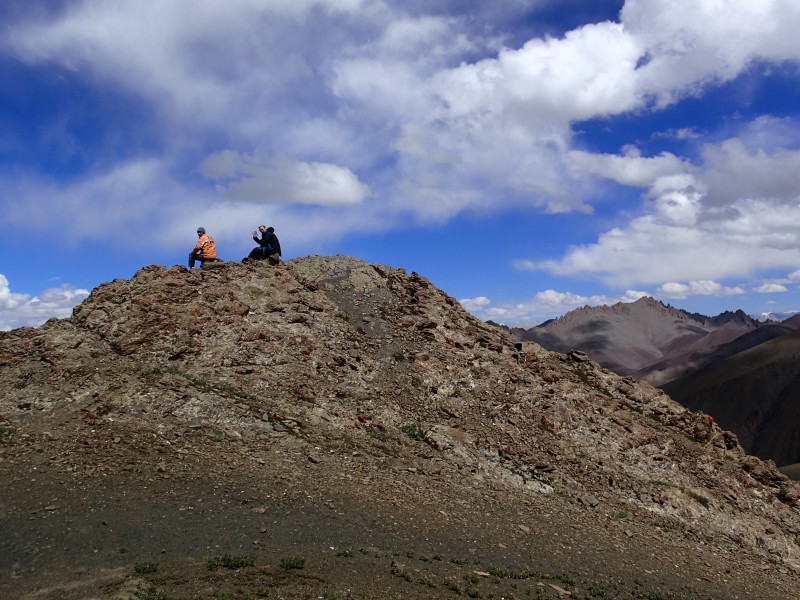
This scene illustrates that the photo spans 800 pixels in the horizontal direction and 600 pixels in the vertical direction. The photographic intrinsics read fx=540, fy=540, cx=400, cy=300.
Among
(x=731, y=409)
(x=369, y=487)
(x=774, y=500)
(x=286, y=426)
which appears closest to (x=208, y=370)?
(x=286, y=426)

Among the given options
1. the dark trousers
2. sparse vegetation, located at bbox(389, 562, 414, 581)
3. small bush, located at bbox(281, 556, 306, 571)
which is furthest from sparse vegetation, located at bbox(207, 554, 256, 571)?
the dark trousers

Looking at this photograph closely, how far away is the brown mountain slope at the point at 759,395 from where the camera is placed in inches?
3735

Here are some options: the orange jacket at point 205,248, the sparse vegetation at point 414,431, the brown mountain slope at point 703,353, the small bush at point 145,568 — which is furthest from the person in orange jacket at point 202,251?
the brown mountain slope at point 703,353

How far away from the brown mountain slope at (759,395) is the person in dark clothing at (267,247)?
3768 inches

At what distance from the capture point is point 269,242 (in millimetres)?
27047

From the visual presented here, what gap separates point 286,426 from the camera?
17.8 m

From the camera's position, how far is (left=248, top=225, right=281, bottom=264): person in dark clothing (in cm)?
2689

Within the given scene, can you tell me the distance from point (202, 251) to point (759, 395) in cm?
12051

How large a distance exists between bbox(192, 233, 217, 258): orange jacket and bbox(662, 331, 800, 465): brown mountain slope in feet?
323

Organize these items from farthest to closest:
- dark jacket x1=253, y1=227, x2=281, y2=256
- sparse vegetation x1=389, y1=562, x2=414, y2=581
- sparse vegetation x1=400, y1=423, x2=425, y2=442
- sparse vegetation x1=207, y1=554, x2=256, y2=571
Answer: dark jacket x1=253, y1=227, x2=281, y2=256
sparse vegetation x1=400, y1=423, x2=425, y2=442
sparse vegetation x1=389, y1=562, x2=414, y2=581
sparse vegetation x1=207, y1=554, x2=256, y2=571

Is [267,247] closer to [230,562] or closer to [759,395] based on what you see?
[230,562]

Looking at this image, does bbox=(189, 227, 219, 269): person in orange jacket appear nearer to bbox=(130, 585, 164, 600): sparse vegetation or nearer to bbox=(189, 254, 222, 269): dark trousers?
bbox=(189, 254, 222, 269): dark trousers

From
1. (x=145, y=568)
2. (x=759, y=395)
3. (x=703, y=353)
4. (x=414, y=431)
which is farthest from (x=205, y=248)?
(x=703, y=353)

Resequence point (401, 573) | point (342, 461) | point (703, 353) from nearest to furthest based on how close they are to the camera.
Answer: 1. point (401, 573)
2. point (342, 461)
3. point (703, 353)
